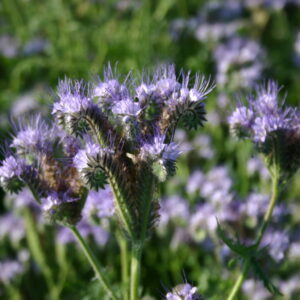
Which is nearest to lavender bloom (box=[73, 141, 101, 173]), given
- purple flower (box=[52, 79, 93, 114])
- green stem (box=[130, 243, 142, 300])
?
purple flower (box=[52, 79, 93, 114])

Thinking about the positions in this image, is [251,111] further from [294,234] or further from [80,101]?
[294,234]

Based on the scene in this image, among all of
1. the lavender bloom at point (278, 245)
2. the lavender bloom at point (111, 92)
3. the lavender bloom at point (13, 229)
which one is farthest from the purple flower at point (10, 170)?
the lavender bloom at point (13, 229)

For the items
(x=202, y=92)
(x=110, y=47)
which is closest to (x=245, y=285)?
(x=202, y=92)

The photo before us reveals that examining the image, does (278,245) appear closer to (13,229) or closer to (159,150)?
(159,150)

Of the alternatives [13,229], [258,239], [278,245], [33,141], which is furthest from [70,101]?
[13,229]

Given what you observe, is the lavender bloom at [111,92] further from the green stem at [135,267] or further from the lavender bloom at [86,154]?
the green stem at [135,267]
